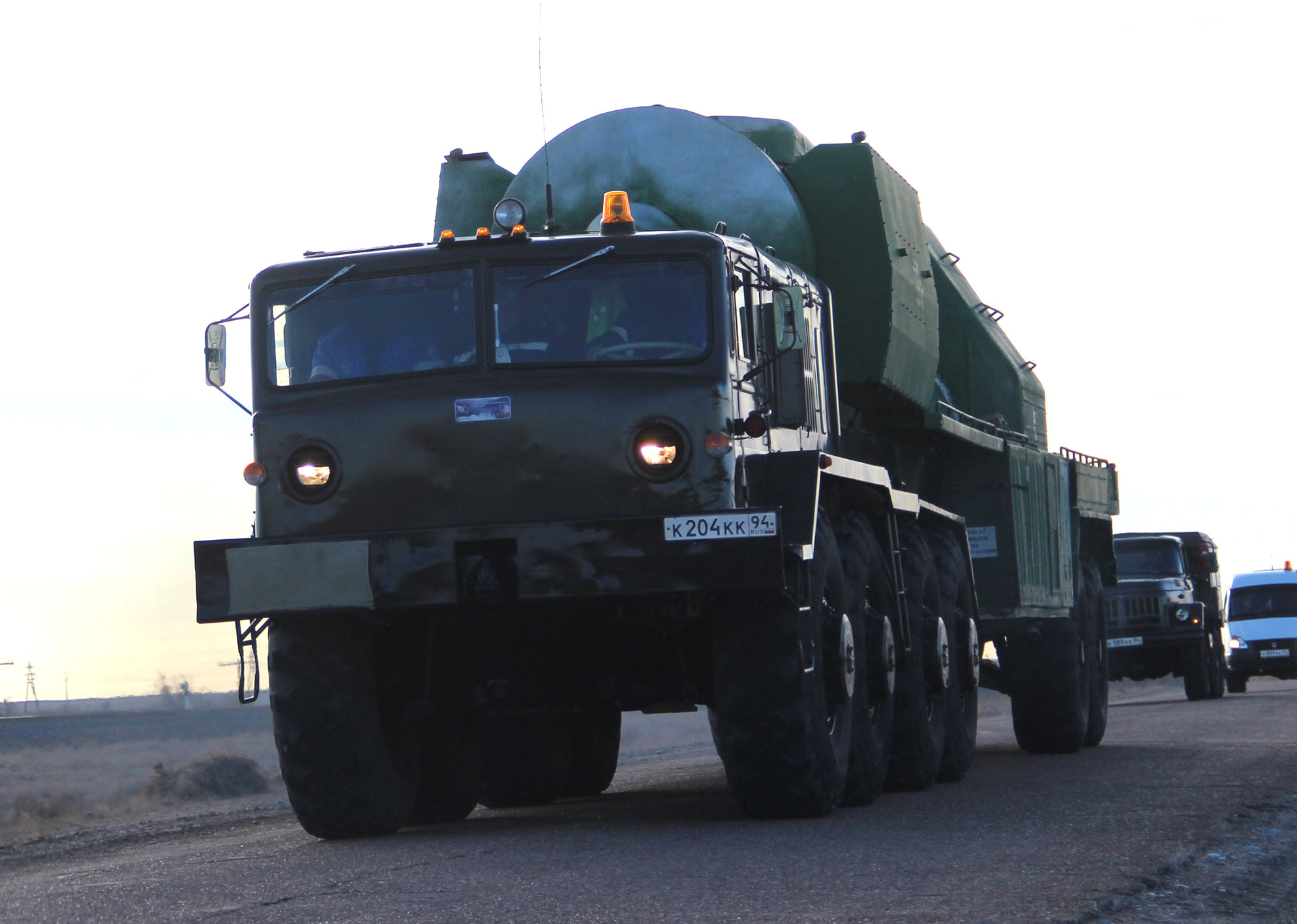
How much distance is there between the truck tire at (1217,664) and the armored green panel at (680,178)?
20.1 meters

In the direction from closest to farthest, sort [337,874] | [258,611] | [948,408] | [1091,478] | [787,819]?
[337,874] < [258,611] < [787,819] < [948,408] < [1091,478]

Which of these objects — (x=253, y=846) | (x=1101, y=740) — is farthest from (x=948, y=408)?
(x=253, y=846)

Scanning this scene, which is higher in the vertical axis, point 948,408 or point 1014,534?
point 948,408

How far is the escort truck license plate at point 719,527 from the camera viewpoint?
8.79 metres

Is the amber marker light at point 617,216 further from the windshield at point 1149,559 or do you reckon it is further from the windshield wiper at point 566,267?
the windshield at point 1149,559

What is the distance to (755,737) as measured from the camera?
9.22m

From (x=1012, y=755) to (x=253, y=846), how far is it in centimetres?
899

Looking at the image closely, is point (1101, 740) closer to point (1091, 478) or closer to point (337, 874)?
point (1091, 478)

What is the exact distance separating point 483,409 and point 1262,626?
3075 cm

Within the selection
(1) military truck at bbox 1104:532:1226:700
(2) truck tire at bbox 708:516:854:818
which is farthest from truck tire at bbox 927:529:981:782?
(1) military truck at bbox 1104:532:1226:700

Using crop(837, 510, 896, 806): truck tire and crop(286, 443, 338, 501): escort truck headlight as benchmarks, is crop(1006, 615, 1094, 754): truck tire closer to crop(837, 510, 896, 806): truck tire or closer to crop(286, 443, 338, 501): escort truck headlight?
crop(837, 510, 896, 806): truck tire

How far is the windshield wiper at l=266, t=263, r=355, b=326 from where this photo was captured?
380 inches

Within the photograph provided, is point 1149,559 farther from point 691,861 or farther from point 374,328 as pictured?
point 691,861

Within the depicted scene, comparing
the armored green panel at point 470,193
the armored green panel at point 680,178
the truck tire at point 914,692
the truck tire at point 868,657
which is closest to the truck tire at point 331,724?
the truck tire at point 868,657
